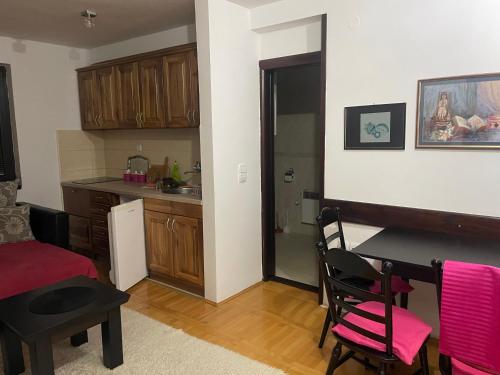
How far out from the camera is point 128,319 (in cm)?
292

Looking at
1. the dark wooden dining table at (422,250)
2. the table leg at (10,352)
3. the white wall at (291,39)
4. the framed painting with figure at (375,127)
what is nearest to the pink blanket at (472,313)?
the dark wooden dining table at (422,250)

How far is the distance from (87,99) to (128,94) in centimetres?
80

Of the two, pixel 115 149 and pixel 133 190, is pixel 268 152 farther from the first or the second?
pixel 115 149

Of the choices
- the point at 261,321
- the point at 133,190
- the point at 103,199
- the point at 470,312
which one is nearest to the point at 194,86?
the point at 133,190

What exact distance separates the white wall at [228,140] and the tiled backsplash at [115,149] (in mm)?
807

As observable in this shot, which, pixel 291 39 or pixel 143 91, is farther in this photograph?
pixel 143 91

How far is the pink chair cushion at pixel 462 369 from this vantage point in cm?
149

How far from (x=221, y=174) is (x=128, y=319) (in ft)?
Result: 4.34

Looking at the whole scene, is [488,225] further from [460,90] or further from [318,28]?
[318,28]

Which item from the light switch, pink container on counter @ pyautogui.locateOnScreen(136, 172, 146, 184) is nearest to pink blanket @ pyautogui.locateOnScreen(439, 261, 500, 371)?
the light switch

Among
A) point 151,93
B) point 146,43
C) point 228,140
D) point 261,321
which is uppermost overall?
point 146,43

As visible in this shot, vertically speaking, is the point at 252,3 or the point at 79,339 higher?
the point at 252,3

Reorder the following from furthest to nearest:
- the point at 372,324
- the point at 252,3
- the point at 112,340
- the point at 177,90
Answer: the point at 177,90
the point at 252,3
the point at 112,340
the point at 372,324

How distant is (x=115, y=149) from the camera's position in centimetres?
475
